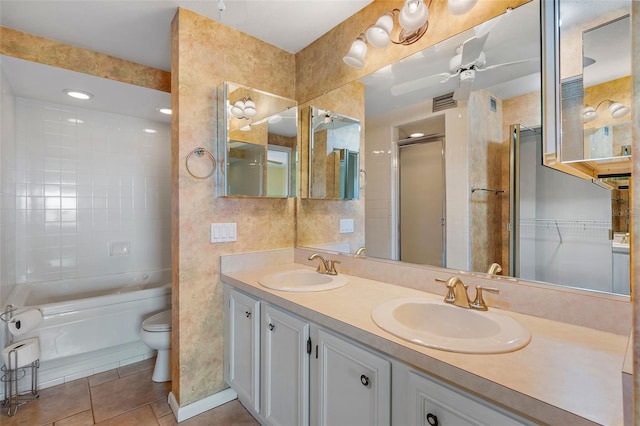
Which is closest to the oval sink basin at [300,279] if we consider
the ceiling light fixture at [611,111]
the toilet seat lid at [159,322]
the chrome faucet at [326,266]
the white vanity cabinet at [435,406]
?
the chrome faucet at [326,266]

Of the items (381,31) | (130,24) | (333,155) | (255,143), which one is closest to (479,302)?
(333,155)

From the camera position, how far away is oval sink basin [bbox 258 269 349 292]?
1.70 metres

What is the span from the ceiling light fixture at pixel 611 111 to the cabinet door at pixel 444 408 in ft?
2.43

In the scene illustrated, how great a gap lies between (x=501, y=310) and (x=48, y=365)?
3.00 metres

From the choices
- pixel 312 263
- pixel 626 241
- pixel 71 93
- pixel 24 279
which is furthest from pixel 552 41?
pixel 24 279

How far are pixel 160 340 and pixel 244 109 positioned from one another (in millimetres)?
1768

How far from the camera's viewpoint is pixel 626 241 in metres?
0.98

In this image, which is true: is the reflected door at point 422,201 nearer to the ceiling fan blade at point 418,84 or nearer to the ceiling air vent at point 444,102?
the ceiling air vent at point 444,102

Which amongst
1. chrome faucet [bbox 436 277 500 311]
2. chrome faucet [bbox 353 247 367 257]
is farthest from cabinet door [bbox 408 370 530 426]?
chrome faucet [bbox 353 247 367 257]

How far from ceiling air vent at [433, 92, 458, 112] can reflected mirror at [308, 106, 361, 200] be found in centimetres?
52

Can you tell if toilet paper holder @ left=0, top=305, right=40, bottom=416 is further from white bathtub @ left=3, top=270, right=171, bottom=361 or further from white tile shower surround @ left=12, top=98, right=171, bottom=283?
white tile shower surround @ left=12, top=98, right=171, bottom=283

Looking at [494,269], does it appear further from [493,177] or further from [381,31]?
[381,31]

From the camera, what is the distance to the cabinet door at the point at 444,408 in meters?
0.75

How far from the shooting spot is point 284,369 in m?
1.45
